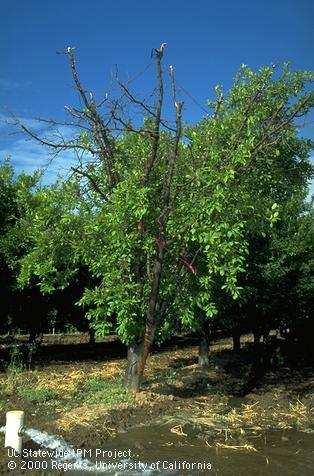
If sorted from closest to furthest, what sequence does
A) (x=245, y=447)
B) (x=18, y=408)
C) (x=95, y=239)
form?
1. (x=245, y=447)
2. (x=18, y=408)
3. (x=95, y=239)

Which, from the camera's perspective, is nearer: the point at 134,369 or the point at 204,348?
the point at 134,369

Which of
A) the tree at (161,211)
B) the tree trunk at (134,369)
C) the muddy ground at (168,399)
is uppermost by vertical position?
the tree at (161,211)

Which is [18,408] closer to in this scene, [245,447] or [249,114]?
A: [245,447]

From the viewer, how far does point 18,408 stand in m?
8.37

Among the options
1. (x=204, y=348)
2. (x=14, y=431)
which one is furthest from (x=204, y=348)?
(x=14, y=431)

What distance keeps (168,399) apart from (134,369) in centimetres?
80

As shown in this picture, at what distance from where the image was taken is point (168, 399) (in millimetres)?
9352

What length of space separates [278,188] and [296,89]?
98.3 inches

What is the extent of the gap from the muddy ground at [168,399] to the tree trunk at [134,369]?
9.3 inches

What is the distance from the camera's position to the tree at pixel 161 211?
8125 millimetres

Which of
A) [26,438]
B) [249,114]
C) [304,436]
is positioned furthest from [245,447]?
[249,114]

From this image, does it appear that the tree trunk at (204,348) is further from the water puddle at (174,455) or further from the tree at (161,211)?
the water puddle at (174,455)

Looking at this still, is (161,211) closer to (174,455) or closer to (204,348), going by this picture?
(174,455)

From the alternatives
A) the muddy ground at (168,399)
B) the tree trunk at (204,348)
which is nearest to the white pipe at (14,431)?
the muddy ground at (168,399)
